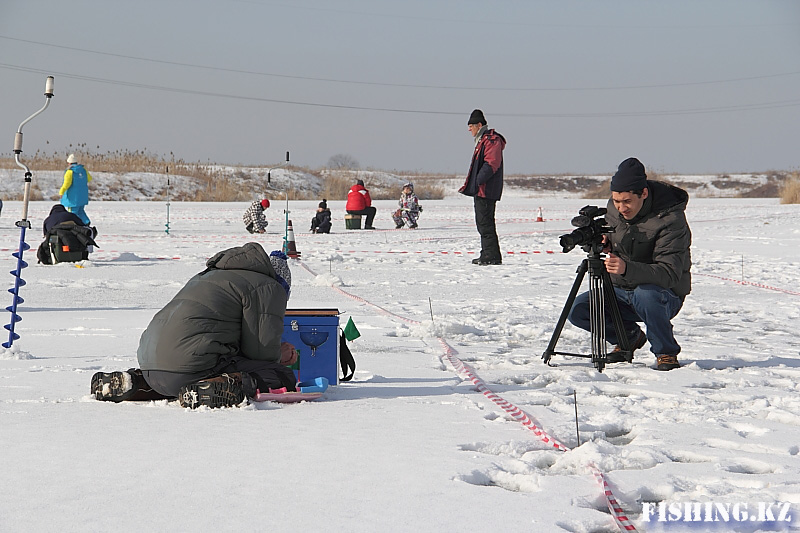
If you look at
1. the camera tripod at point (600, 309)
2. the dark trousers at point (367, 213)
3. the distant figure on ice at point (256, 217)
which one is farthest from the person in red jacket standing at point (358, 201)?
the camera tripod at point (600, 309)

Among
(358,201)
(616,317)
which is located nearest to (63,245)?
(616,317)

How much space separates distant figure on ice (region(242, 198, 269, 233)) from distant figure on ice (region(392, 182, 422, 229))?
3891mm

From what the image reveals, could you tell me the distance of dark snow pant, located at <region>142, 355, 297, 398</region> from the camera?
4.55m

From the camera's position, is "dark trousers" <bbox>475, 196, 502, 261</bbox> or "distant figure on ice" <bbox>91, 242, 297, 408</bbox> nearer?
"distant figure on ice" <bbox>91, 242, 297, 408</bbox>

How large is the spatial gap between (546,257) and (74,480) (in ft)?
40.2

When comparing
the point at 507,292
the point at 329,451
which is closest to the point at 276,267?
the point at 329,451

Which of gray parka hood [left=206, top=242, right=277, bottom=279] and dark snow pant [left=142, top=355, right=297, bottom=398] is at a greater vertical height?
gray parka hood [left=206, top=242, right=277, bottom=279]

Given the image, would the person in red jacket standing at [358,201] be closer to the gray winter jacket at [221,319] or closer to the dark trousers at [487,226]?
the dark trousers at [487,226]

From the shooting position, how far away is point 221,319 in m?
4.49

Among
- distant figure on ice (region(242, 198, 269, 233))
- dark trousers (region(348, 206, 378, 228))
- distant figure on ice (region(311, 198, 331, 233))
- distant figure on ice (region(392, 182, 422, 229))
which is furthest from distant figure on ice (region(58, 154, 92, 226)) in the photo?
distant figure on ice (region(392, 182, 422, 229))

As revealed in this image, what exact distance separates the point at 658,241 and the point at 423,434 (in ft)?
8.00

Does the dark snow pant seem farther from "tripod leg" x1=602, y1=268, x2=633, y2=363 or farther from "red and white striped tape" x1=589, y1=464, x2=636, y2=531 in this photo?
"tripod leg" x1=602, y1=268, x2=633, y2=363

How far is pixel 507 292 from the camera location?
33.7ft

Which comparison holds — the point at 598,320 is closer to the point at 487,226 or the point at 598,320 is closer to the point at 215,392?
the point at 215,392
